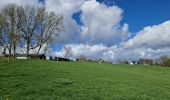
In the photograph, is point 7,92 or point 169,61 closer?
point 7,92

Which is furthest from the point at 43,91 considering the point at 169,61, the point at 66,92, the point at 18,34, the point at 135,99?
the point at 169,61

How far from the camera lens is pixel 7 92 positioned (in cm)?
1681

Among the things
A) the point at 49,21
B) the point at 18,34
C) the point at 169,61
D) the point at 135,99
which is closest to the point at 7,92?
the point at 135,99

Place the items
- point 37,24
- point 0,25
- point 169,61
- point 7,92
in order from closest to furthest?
point 7,92
point 0,25
point 37,24
point 169,61

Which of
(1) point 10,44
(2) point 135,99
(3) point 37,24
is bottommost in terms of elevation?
(2) point 135,99

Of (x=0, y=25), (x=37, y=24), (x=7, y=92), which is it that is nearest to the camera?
(x=7, y=92)

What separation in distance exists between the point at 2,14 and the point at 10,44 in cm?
912

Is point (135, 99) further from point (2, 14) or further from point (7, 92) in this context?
point (2, 14)

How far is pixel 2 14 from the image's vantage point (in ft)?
313

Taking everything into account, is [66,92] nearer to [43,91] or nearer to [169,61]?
[43,91]

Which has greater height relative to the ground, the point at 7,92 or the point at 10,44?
the point at 10,44

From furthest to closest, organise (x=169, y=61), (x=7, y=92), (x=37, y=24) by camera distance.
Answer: (x=169, y=61), (x=37, y=24), (x=7, y=92)

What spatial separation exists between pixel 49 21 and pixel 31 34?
7.77 m

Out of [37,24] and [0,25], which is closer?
[0,25]
